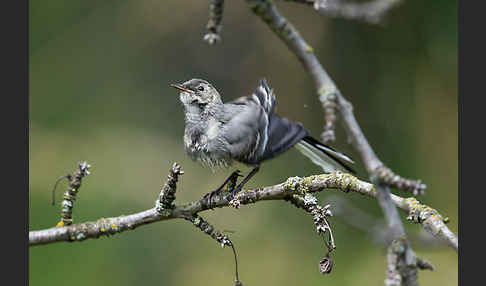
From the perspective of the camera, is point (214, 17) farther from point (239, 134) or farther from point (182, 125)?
point (182, 125)

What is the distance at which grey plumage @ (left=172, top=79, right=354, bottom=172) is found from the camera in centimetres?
297

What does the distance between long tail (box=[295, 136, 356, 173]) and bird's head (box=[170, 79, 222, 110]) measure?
2.04 ft

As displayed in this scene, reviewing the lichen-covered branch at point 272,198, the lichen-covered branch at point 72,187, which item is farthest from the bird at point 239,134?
the lichen-covered branch at point 72,187

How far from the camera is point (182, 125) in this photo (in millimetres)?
5695

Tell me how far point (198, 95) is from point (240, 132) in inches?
15.9

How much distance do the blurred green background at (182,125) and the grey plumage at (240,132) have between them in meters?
1.05

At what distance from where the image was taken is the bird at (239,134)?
297 cm

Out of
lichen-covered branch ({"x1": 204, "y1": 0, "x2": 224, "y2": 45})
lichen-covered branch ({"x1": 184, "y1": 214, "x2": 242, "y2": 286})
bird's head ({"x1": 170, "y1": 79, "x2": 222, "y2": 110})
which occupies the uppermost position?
lichen-covered branch ({"x1": 204, "y1": 0, "x2": 224, "y2": 45})

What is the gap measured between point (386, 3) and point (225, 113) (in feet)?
4.68

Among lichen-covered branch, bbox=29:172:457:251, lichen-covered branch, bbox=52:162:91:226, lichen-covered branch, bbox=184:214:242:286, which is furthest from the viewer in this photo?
lichen-covered branch, bbox=52:162:91:226

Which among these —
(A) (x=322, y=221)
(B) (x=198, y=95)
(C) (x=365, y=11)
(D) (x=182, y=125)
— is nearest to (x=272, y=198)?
(A) (x=322, y=221)

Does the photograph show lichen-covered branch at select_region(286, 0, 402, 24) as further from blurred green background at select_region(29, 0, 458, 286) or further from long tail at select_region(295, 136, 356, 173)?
long tail at select_region(295, 136, 356, 173)

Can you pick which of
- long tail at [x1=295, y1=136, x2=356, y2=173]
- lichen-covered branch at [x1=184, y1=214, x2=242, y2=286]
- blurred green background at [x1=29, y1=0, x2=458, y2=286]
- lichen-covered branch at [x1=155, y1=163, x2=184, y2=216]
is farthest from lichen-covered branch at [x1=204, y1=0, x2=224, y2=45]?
blurred green background at [x1=29, y1=0, x2=458, y2=286]

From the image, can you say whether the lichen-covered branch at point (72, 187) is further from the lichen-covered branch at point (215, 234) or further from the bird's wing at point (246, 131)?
the bird's wing at point (246, 131)
